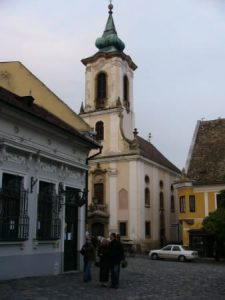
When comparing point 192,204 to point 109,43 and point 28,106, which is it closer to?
point 109,43

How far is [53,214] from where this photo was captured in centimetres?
1770

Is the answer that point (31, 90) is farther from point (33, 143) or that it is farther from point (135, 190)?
point (135, 190)

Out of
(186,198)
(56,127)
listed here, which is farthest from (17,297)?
(186,198)

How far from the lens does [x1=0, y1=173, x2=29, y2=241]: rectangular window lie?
1475cm

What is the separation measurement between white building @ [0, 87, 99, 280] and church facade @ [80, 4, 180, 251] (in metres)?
23.8

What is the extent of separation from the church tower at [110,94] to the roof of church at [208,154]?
7567 millimetres

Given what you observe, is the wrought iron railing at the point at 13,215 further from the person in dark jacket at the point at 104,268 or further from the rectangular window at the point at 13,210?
the person in dark jacket at the point at 104,268

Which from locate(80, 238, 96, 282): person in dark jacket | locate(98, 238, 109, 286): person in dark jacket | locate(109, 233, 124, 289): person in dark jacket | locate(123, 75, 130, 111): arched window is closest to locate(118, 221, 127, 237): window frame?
locate(123, 75, 130, 111): arched window

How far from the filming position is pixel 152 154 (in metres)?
51.6

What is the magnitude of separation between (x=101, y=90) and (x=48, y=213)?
32.3 metres

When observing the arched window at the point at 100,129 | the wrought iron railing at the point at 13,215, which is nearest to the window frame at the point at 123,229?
the arched window at the point at 100,129

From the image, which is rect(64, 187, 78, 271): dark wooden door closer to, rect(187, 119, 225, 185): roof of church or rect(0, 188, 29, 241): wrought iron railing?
rect(0, 188, 29, 241): wrought iron railing

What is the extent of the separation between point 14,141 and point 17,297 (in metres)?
5.77

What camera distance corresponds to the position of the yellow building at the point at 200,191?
1444 inches
